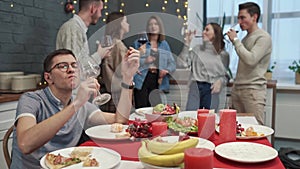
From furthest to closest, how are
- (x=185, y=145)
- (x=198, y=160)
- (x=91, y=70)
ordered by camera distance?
(x=91, y=70)
(x=185, y=145)
(x=198, y=160)

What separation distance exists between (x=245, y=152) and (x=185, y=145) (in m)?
0.36

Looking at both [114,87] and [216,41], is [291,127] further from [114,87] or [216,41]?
[114,87]

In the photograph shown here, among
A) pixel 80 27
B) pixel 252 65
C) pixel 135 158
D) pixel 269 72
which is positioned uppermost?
pixel 80 27

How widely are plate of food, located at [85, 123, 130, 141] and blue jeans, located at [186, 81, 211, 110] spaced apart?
0.41 meters

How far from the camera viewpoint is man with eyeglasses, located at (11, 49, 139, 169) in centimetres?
120

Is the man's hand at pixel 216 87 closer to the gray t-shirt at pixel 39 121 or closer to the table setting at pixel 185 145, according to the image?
the table setting at pixel 185 145

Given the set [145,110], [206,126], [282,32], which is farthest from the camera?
[282,32]

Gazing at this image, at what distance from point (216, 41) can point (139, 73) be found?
1410mm

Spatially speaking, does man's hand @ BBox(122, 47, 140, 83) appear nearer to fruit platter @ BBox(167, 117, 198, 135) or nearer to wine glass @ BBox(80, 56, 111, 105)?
wine glass @ BBox(80, 56, 111, 105)

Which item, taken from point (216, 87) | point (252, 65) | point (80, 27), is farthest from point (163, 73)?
point (252, 65)

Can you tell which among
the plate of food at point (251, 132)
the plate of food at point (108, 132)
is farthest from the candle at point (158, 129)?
the plate of food at point (251, 132)

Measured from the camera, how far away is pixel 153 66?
1501 millimetres

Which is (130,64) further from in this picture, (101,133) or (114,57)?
(101,133)

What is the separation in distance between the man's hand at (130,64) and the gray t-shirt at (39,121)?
26 centimetres
